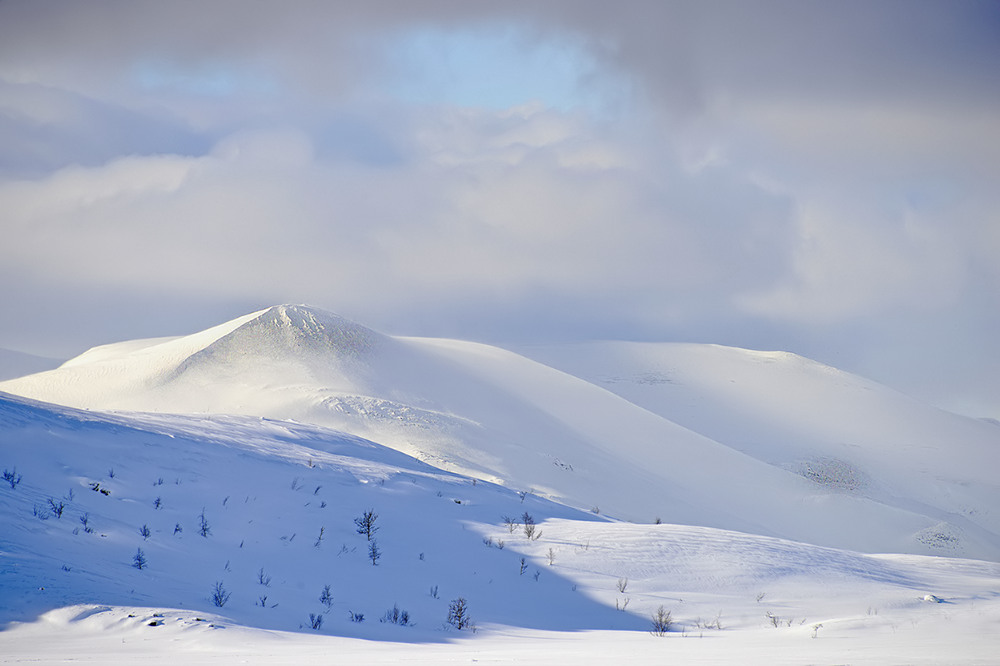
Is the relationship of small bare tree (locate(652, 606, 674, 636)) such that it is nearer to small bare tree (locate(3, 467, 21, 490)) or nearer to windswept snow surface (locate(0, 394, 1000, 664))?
windswept snow surface (locate(0, 394, 1000, 664))

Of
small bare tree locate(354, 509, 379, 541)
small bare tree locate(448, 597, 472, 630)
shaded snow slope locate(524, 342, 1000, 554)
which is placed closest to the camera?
small bare tree locate(448, 597, 472, 630)

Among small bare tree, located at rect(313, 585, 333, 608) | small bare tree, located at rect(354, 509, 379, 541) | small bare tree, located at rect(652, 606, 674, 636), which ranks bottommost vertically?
small bare tree, located at rect(313, 585, 333, 608)

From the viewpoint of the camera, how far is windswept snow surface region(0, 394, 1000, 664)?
275 inches

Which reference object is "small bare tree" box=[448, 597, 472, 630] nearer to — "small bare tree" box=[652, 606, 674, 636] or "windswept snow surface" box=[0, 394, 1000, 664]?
"windswept snow surface" box=[0, 394, 1000, 664]

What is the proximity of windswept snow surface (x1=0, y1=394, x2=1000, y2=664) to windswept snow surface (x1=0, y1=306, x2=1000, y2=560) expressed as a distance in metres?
10.7

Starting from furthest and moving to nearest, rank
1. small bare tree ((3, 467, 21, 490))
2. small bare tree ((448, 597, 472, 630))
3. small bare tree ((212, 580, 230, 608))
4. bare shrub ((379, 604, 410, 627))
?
small bare tree ((3, 467, 21, 490))
small bare tree ((448, 597, 472, 630))
bare shrub ((379, 604, 410, 627))
small bare tree ((212, 580, 230, 608))

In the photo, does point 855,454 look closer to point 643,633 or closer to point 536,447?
point 536,447

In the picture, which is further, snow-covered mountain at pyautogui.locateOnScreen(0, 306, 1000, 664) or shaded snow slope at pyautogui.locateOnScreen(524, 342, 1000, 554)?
shaded snow slope at pyautogui.locateOnScreen(524, 342, 1000, 554)

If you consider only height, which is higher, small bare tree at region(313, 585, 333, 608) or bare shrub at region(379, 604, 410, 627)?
small bare tree at region(313, 585, 333, 608)

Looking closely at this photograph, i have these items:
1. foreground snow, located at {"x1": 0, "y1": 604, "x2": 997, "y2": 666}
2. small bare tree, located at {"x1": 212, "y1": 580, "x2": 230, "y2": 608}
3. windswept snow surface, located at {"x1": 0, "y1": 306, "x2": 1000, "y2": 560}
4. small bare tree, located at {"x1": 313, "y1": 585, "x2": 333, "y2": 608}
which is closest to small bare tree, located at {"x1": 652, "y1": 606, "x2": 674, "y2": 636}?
foreground snow, located at {"x1": 0, "y1": 604, "x2": 997, "y2": 666}

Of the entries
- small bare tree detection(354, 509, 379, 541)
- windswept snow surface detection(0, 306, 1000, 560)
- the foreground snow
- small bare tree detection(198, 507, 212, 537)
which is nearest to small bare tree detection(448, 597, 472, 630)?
the foreground snow

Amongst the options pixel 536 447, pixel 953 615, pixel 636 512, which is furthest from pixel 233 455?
pixel 536 447

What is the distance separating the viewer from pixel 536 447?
34906 millimetres

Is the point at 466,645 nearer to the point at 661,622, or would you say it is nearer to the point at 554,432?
the point at 661,622
